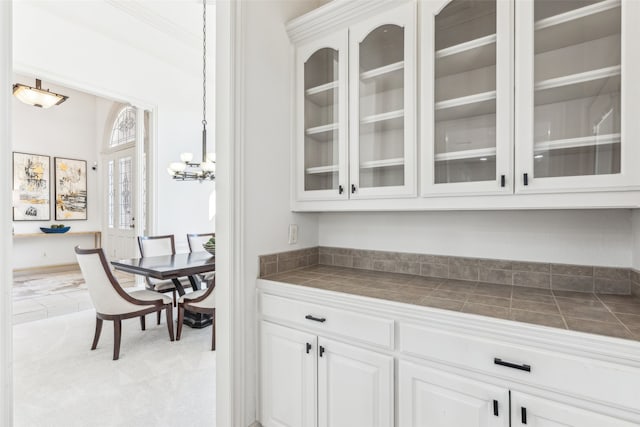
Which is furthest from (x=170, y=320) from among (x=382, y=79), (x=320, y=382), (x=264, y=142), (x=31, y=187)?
(x=31, y=187)

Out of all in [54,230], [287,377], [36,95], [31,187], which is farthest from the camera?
[54,230]

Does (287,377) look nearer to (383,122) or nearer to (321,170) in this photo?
(321,170)

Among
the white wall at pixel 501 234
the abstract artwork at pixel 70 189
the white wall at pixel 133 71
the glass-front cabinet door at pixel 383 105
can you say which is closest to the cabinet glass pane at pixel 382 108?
the glass-front cabinet door at pixel 383 105

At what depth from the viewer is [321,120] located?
1.90m

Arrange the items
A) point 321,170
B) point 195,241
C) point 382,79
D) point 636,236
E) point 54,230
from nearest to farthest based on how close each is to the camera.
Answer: point 636,236
point 382,79
point 321,170
point 195,241
point 54,230

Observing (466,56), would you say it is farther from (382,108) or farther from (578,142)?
(578,142)

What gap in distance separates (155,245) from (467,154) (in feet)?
12.1

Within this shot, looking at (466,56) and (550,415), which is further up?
(466,56)

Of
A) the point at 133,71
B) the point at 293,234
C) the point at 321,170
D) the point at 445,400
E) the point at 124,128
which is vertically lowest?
the point at 445,400

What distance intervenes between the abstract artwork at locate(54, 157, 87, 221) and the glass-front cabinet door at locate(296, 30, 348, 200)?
6662 mm

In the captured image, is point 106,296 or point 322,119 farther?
point 106,296

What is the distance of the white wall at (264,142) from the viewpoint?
165cm

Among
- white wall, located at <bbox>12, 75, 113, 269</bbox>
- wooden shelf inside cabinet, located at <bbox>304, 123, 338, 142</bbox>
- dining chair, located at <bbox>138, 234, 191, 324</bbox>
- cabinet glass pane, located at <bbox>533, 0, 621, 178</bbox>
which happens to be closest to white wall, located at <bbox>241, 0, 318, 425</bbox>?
wooden shelf inside cabinet, located at <bbox>304, 123, 338, 142</bbox>

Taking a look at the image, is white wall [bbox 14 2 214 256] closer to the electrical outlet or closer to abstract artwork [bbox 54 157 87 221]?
→ abstract artwork [bbox 54 157 87 221]
